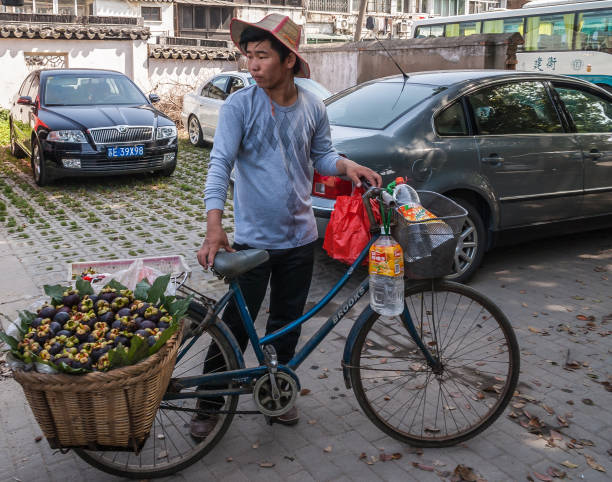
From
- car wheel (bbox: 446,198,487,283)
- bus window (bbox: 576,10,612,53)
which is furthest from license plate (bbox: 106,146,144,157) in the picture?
bus window (bbox: 576,10,612,53)

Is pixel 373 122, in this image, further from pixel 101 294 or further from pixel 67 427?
pixel 67 427

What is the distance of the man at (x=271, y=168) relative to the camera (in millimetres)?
2955

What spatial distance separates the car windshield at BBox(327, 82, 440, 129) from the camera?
571 cm

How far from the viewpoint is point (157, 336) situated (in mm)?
2529

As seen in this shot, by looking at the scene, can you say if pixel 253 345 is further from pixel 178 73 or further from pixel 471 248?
pixel 178 73

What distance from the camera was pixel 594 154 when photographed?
625 cm

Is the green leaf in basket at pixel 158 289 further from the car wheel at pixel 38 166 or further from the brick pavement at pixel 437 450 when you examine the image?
the car wheel at pixel 38 166

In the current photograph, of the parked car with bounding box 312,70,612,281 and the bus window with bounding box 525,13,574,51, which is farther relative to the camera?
the bus window with bounding box 525,13,574,51

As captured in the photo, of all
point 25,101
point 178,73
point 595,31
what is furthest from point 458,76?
point 178,73

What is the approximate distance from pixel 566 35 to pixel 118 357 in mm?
16720

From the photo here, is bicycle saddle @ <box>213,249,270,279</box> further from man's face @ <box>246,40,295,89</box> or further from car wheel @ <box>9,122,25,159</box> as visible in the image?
car wheel @ <box>9,122,25,159</box>

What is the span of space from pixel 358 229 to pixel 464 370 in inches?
51.6

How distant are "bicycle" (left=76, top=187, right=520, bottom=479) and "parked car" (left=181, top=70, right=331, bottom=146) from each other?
9.58 meters

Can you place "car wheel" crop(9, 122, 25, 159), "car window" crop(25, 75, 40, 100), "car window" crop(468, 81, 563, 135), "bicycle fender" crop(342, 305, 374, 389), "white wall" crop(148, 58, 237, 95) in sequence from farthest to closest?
"white wall" crop(148, 58, 237, 95) < "car wheel" crop(9, 122, 25, 159) < "car window" crop(25, 75, 40, 100) < "car window" crop(468, 81, 563, 135) < "bicycle fender" crop(342, 305, 374, 389)
